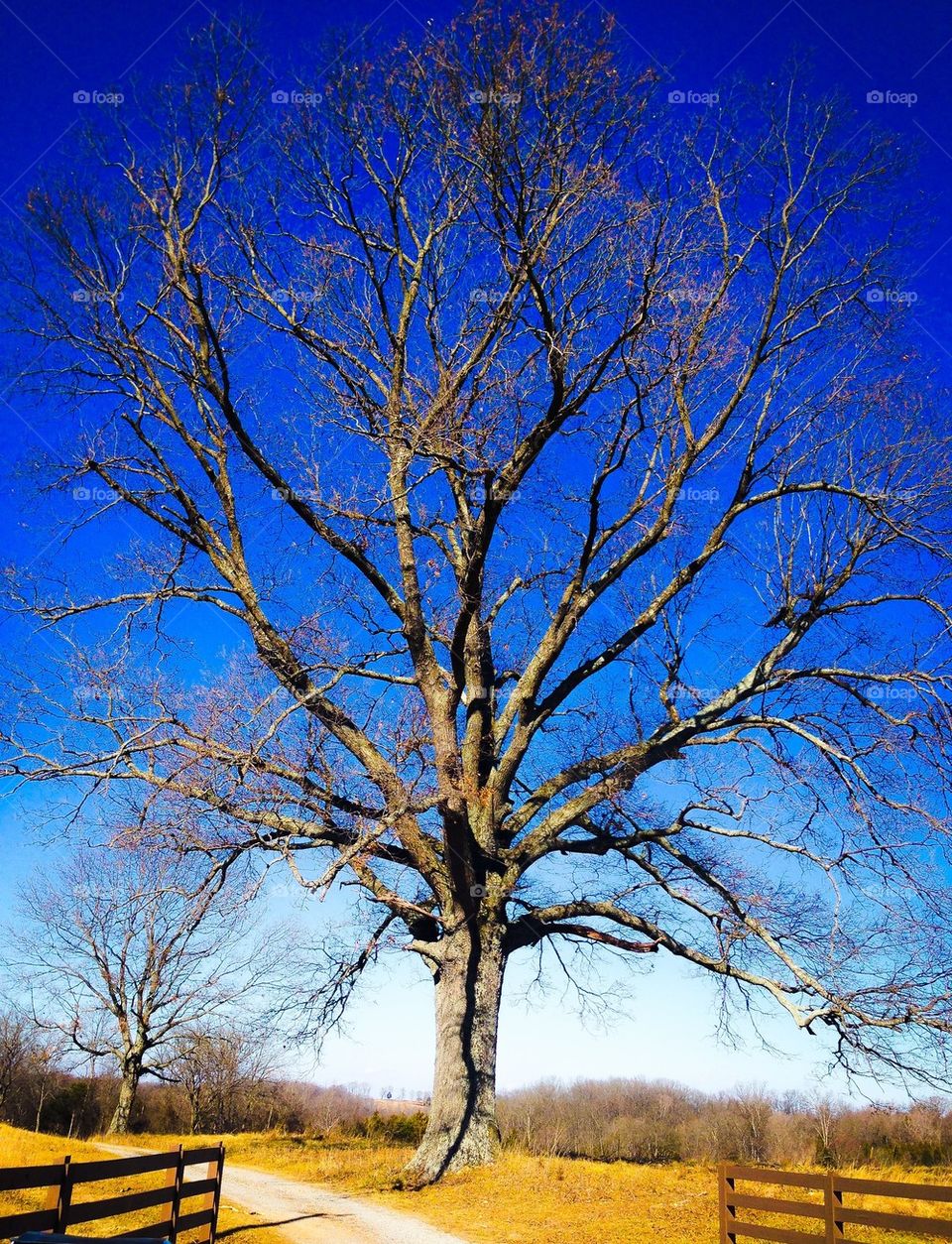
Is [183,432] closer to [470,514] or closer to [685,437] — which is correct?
[470,514]

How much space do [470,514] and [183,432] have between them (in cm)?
485

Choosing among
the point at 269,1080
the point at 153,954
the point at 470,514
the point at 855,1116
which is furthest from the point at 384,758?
the point at 855,1116

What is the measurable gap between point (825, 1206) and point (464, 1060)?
5539 mm

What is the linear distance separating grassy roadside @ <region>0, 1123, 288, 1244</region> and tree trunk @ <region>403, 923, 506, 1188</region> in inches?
95.9

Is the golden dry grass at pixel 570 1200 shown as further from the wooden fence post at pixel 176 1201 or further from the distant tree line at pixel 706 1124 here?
the distant tree line at pixel 706 1124

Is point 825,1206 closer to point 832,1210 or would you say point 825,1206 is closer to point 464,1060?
point 832,1210

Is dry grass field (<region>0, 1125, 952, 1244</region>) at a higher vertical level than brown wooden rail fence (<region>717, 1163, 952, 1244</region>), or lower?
lower

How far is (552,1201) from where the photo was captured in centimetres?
1094

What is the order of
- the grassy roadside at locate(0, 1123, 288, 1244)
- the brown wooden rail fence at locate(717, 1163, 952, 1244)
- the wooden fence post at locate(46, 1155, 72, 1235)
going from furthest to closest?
the grassy roadside at locate(0, 1123, 288, 1244), the brown wooden rail fence at locate(717, 1163, 952, 1244), the wooden fence post at locate(46, 1155, 72, 1235)

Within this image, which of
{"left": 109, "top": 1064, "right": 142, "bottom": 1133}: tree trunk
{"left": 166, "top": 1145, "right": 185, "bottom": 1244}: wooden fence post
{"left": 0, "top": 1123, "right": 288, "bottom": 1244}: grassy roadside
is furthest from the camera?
{"left": 109, "top": 1064, "right": 142, "bottom": 1133}: tree trunk

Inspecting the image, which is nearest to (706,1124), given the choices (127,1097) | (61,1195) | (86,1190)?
(127,1097)

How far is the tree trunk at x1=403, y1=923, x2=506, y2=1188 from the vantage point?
41.1 feet

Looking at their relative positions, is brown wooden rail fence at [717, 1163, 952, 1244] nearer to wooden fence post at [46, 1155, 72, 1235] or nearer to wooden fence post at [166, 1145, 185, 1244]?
wooden fence post at [166, 1145, 185, 1244]

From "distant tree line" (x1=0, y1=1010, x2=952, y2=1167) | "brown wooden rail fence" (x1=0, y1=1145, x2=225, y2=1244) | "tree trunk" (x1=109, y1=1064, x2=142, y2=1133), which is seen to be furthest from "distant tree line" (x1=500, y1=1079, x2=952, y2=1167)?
"brown wooden rail fence" (x1=0, y1=1145, x2=225, y2=1244)
